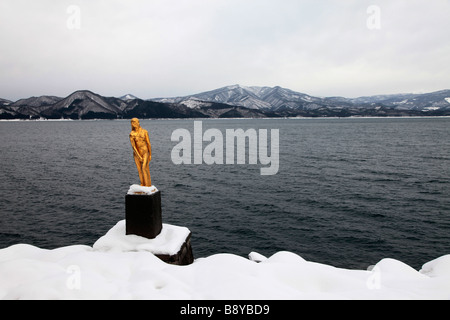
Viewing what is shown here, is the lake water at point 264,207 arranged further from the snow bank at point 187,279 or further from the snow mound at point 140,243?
the snow bank at point 187,279

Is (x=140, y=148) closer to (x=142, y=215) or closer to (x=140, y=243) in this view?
(x=142, y=215)

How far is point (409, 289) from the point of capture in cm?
763

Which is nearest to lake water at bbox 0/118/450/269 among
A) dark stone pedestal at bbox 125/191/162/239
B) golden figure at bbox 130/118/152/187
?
dark stone pedestal at bbox 125/191/162/239

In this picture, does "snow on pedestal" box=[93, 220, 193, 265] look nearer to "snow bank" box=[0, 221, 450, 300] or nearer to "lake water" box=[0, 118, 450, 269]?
"snow bank" box=[0, 221, 450, 300]

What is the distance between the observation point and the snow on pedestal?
32.3 ft

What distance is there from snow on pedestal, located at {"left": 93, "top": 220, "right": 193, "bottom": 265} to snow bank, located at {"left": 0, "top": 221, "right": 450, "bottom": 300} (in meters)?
0.10

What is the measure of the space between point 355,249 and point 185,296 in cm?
1258

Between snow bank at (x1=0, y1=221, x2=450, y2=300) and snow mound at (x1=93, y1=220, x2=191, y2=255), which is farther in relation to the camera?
snow mound at (x1=93, y1=220, x2=191, y2=255)

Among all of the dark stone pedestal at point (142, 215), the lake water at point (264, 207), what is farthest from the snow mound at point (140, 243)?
the lake water at point (264, 207)

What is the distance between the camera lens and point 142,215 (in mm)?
10539

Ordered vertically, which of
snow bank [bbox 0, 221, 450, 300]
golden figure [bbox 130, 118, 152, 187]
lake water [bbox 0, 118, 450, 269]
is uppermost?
golden figure [bbox 130, 118, 152, 187]
